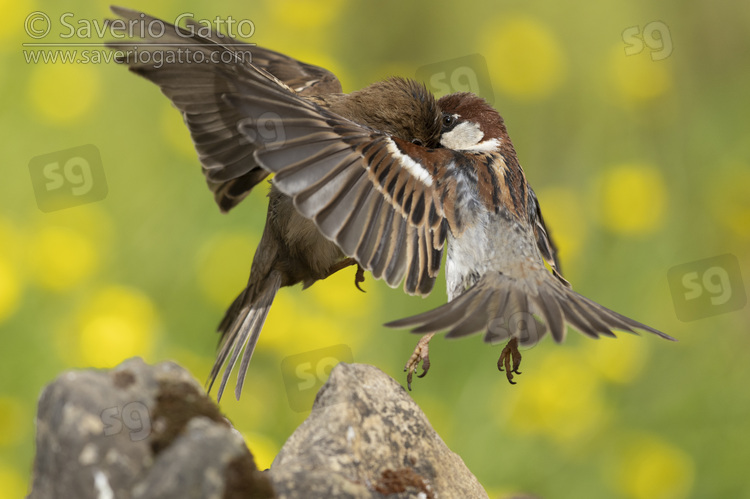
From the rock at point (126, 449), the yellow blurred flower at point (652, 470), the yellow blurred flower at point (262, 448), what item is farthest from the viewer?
the yellow blurred flower at point (652, 470)

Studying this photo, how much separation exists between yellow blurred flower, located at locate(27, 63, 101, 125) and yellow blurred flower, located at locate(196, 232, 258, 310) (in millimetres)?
1288

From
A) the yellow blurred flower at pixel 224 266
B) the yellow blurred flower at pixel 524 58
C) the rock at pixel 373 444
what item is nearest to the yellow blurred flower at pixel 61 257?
the yellow blurred flower at pixel 224 266

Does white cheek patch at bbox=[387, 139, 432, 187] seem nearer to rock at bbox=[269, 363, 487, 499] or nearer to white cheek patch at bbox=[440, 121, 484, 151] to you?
white cheek patch at bbox=[440, 121, 484, 151]

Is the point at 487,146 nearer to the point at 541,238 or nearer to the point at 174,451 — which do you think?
the point at 541,238

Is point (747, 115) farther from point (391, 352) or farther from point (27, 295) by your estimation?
point (27, 295)

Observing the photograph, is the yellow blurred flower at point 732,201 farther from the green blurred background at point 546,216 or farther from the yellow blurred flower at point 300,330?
the yellow blurred flower at point 300,330

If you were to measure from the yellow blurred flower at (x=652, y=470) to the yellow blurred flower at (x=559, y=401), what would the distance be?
0.78 feet

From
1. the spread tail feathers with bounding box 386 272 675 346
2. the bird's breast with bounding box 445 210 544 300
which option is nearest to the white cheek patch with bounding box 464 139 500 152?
the bird's breast with bounding box 445 210 544 300

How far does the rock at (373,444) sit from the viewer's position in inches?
106

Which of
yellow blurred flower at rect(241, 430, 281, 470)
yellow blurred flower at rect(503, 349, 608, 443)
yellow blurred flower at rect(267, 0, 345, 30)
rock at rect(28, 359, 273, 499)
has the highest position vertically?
yellow blurred flower at rect(267, 0, 345, 30)

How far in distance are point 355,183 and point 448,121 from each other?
1.02 metres

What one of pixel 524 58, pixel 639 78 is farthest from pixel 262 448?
pixel 639 78

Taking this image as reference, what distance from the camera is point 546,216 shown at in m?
5.96

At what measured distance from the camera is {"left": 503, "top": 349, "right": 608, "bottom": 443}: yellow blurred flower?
496 centimetres
